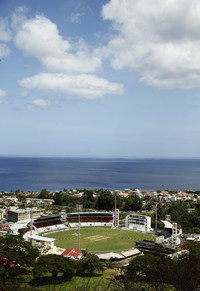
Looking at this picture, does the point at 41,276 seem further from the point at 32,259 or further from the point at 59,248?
the point at 59,248

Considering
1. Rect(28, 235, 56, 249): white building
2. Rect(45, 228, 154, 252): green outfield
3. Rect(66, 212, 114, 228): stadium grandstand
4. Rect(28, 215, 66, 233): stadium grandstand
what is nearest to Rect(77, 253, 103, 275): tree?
Rect(28, 235, 56, 249): white building

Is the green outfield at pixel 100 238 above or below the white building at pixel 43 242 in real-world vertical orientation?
below

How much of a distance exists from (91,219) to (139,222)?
9.78 metres

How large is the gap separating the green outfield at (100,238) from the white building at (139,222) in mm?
2046

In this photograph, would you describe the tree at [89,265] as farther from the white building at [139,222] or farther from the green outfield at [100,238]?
the white building at [139,222]

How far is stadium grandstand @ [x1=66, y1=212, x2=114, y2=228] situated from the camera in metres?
51.8

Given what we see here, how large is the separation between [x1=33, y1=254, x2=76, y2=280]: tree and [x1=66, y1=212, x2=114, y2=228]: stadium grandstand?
1076 inches

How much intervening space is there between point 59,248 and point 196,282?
23566 mm

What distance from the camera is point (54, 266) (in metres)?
22.9

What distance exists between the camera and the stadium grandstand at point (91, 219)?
51.8 m

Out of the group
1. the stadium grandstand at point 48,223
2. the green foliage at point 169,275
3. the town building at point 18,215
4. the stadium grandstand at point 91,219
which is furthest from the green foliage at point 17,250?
the town building at point 18,215

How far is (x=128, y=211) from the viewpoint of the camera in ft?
204

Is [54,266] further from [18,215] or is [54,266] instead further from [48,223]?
[18,215]

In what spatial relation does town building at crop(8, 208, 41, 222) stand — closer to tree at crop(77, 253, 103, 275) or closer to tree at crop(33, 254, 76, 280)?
tree at crop(77, 253, 103, 275)
